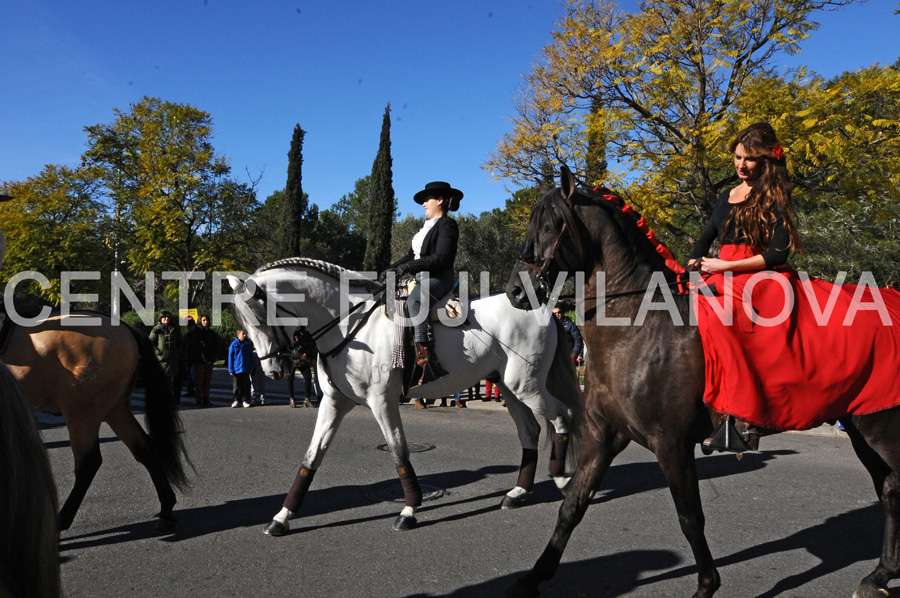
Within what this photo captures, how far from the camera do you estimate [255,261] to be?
26688mm

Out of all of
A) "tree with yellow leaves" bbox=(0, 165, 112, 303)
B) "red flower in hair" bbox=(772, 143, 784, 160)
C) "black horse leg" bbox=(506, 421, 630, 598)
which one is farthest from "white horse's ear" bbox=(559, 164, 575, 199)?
"tree with yellow leaves" bbox=(0, 165, 112, 303)

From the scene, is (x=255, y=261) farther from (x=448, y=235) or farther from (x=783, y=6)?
(x=448, y=235)

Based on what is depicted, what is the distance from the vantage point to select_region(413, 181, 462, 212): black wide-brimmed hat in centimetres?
548

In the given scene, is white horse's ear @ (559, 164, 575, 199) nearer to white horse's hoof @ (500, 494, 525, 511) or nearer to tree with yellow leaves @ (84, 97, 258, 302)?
white horse's hoof @ (500, 494, 525, 511)

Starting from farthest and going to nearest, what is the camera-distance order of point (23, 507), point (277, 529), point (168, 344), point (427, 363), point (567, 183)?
point (168, 344) → point (427, 363) → point (277, 529) → point (567, 183) → point (23, 507)

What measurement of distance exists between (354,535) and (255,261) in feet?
77.8

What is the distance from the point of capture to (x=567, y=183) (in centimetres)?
339

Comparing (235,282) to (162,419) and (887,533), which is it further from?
(887,533)

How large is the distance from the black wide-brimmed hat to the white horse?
94cm

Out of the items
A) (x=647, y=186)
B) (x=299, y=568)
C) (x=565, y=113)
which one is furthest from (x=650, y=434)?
(x=565, y=113)

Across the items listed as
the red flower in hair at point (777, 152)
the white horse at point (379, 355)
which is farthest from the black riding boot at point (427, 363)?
the red flower in hair at point (777, 152)

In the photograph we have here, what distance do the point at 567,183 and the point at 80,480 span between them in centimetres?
419

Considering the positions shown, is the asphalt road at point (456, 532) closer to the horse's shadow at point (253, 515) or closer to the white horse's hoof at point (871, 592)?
the horse's shadow at point (253, 515)

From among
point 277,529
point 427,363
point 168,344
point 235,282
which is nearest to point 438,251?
point 427,363
